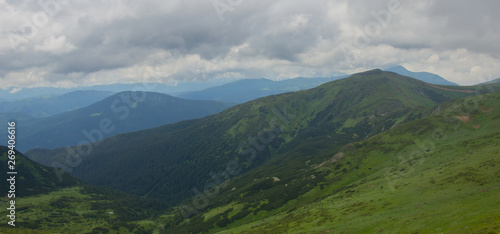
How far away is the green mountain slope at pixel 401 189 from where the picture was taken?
54.1m

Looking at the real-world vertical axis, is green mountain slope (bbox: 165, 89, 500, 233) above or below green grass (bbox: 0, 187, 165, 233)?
above

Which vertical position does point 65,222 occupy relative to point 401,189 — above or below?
below

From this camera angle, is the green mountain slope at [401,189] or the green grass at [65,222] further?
the green grass at [65,222]

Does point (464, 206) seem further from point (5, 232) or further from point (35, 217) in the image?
point (35, 217)

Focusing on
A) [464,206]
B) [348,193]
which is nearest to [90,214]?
[348,193]

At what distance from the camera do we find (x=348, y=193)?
95.6 meters

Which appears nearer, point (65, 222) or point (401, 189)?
point (401, 189)

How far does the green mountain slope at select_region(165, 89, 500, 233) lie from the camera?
177 feet

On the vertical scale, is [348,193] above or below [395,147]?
below

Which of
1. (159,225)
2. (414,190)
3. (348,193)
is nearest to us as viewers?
(414,190)

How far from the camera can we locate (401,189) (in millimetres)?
78500

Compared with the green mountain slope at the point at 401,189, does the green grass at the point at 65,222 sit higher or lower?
lower

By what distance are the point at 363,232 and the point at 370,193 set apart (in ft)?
105

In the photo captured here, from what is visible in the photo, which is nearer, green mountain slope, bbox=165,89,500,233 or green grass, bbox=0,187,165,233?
green mountain slope, bbox=165,89,500,233
